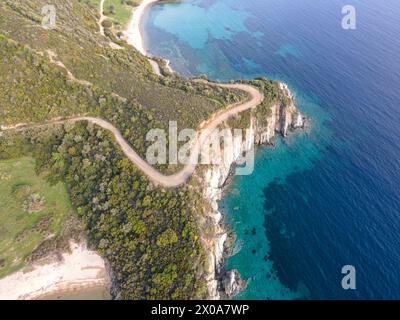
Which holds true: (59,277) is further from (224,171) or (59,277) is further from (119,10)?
(119,10)

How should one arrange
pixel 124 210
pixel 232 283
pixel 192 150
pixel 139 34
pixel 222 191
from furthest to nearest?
Answer: 1. pixel 139 34
2. pixel 222 191
3. pixel 192 150
4. pixel 124 210
5. pixel 232 283

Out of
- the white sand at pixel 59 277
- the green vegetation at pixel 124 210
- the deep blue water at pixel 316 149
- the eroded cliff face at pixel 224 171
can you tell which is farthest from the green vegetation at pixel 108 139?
the deep blue water at pixel 316 149

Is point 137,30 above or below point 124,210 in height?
above

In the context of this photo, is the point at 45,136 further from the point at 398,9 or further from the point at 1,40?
the point at 398,9

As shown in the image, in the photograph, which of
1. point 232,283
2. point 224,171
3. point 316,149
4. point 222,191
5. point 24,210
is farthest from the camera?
point 316,149

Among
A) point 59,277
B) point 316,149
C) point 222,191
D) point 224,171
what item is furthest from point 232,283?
point 316,149
